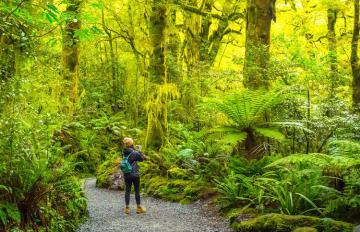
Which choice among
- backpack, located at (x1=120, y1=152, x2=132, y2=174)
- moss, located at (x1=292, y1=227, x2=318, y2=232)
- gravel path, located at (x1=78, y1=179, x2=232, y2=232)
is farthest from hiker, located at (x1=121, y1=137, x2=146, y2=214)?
moss, located at (x1=292, y1=227, x2=318, y2=232)

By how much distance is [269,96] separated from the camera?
25.0ft

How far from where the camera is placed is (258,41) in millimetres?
9078

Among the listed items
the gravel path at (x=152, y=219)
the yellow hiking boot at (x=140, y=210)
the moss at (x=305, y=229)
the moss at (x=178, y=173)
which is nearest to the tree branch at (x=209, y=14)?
the moss at (x=178, y=173)

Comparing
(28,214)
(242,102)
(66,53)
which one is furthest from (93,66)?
(28,214)

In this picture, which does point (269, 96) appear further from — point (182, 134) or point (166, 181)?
point (182, 134)

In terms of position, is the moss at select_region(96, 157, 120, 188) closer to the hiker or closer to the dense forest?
the dense forest

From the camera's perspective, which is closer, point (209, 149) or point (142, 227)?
point (142, 227)

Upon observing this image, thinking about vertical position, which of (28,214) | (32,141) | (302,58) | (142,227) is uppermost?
(302,58)

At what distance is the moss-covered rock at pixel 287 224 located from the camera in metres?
5.11

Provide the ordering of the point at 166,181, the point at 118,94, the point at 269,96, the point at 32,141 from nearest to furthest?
the point at 32,141 < the point at 269,96 < the point at 166,181 < the point at 118,94

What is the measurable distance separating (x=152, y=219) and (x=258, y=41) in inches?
179

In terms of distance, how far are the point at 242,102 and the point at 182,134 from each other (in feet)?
16.3

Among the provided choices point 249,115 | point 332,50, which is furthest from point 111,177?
point 332,50

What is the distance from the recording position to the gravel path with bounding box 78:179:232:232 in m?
6.47
